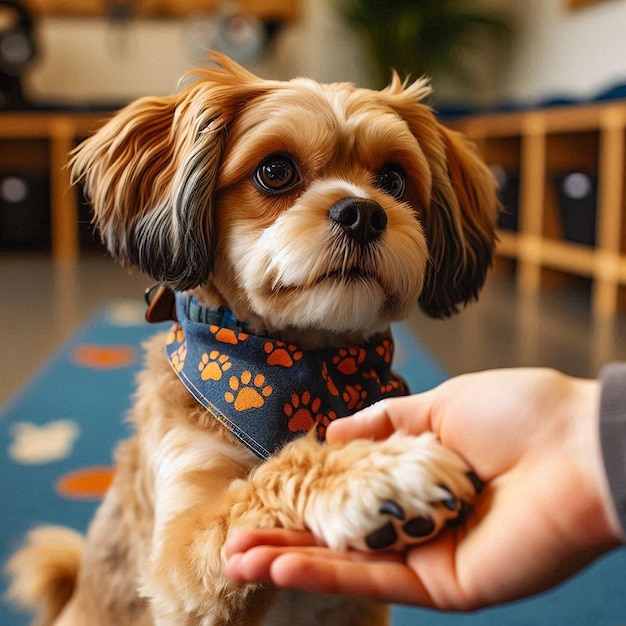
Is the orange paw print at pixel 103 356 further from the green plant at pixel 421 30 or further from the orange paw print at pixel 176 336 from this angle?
the green plant at pixel 421 30

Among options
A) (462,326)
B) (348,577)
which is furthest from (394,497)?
(462,326)

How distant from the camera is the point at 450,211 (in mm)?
1176

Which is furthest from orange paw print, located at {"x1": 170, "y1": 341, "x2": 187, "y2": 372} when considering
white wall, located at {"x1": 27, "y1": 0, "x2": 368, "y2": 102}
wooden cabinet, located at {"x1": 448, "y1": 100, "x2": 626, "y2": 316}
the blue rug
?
white wall, located at {"x1": 27, "y1": 0, "x2": 368, "y2": 102}

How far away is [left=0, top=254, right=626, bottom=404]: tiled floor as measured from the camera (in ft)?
9.44

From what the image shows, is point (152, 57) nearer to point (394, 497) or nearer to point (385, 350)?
point (385, 350)

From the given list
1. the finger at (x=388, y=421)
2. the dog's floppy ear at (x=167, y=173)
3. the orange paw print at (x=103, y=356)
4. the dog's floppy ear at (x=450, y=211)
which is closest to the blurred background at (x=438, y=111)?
the orange paw print at (x=103, y=356)

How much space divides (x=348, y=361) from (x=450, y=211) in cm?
27

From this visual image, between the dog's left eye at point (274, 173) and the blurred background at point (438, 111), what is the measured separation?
6.40ft

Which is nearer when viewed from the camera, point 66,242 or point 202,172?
point 202,172

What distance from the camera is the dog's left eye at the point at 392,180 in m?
1.11

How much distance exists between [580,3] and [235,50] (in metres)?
2.33

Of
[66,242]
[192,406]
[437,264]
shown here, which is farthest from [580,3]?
[192,406]

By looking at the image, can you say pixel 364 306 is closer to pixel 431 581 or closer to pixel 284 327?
pixel 284 327

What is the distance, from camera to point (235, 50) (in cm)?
579
